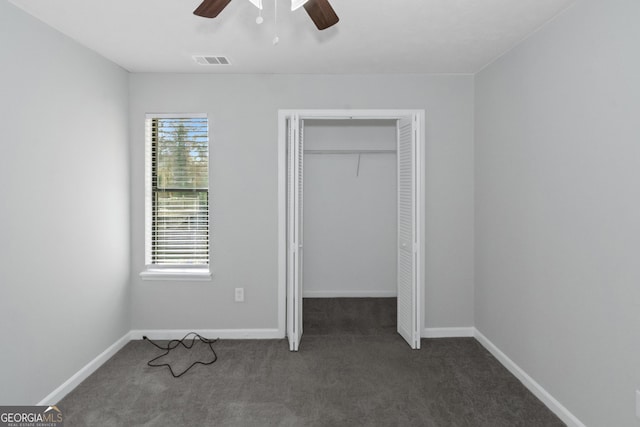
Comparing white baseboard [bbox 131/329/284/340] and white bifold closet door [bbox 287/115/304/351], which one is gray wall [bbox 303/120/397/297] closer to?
white baseboard [bbox 131/329/284/340]

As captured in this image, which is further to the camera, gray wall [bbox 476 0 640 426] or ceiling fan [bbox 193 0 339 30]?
gray wall [bbox 476 0 640 426]

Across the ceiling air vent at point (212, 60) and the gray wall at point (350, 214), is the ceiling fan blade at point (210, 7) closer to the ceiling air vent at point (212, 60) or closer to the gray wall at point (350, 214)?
the ceiling air vent at point (212, 60)

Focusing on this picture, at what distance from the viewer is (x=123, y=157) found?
3.59 m

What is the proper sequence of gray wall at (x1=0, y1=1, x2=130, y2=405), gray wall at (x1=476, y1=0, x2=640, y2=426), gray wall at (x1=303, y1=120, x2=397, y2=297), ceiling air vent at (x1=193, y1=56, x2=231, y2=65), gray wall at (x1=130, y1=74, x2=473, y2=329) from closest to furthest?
1. gray wall at (x1=476, y1=0, x2=640, y2=426)
2. gray wall at (x1=0, y1=1, x2=130, y2=405)
3. ceiling air vent at (x1=193, y1=56, x2=231, y2=65)
4. gray wall at (x1=130, y1=74, x2=473, y2=329)
5. gray wall at (x1=303, y1=120, x2=397, y2=297)

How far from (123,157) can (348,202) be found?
252cm

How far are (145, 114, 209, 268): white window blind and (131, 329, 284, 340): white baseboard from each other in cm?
62

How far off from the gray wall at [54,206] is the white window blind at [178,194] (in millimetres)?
351

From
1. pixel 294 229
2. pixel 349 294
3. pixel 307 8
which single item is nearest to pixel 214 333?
pixel 294 229

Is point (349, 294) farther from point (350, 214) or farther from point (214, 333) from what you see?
point (214, 333)

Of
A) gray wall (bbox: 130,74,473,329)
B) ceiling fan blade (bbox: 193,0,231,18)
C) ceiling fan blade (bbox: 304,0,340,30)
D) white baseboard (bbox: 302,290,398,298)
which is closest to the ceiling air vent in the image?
gray wall (bbox: 130,74,473,329)

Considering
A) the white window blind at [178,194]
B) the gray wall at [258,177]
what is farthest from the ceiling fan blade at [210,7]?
the white window blind at [178,194]

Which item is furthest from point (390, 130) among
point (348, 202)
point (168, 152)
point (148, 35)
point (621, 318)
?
point (621, 318)

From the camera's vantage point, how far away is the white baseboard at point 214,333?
3.76 meters

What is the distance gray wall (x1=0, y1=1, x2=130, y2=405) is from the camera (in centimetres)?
229
